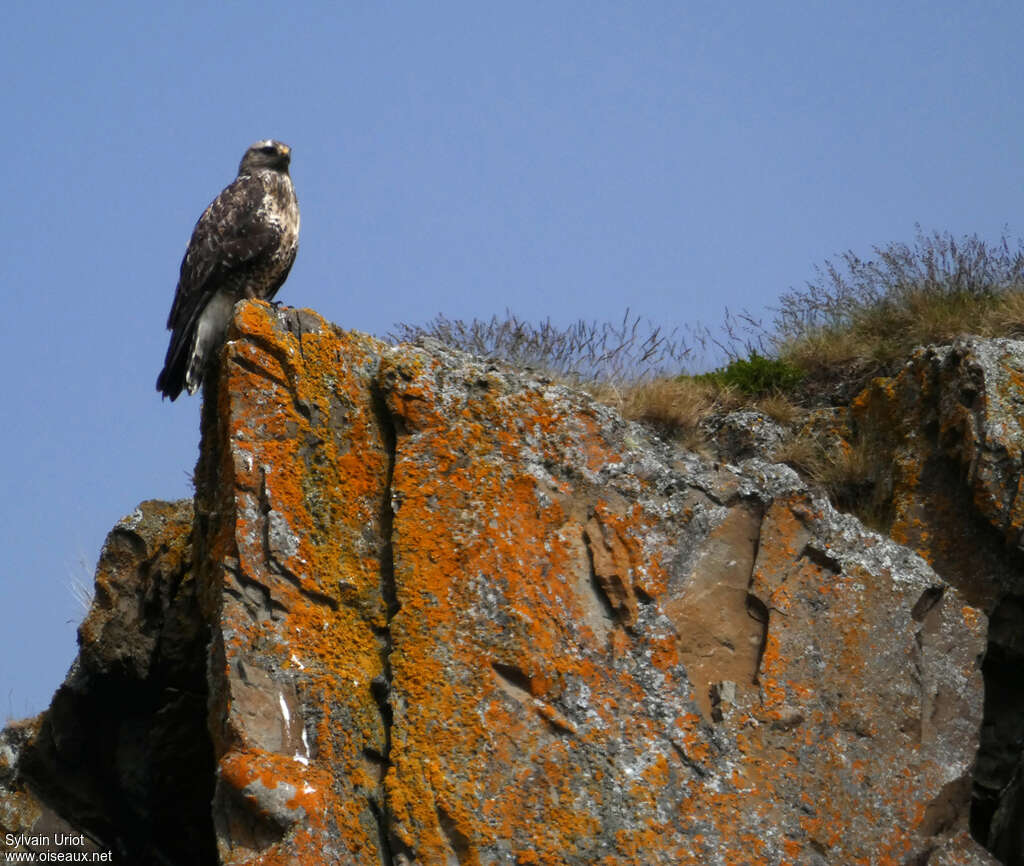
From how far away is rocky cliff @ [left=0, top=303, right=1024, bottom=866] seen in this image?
5.05m

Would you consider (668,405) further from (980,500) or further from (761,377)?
(980,500)

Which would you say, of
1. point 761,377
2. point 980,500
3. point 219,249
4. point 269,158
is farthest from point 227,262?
point 980,500

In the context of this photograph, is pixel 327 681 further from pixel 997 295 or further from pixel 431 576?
pixel 997 295

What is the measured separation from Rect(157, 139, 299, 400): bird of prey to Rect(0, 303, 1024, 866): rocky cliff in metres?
1.15

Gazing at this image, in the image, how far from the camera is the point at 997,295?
8.72 metres

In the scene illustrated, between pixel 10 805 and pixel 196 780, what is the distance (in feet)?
3.81

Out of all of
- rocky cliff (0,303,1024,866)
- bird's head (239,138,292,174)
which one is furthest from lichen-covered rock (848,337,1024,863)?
bird's head (239,138,292,174)

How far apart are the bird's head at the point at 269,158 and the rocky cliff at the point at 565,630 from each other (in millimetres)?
2793

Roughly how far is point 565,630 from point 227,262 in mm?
3773

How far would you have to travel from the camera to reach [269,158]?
8883 millimetres

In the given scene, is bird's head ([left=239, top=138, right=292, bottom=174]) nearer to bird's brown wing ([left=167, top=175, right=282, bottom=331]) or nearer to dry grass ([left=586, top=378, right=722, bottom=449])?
bird's brown wing ([left=167, top=175, right=282, bottom=331])

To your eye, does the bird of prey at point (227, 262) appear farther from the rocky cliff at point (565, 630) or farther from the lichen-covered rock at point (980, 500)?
the lichen-covered rock at point (980, 500)

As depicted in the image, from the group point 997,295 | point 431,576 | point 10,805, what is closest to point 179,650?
point 10,805

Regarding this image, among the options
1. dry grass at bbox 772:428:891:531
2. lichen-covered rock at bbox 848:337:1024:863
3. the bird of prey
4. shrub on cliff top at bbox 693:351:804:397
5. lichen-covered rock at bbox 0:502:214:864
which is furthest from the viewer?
shrub on cliff top at bbox 693:351:804:397
